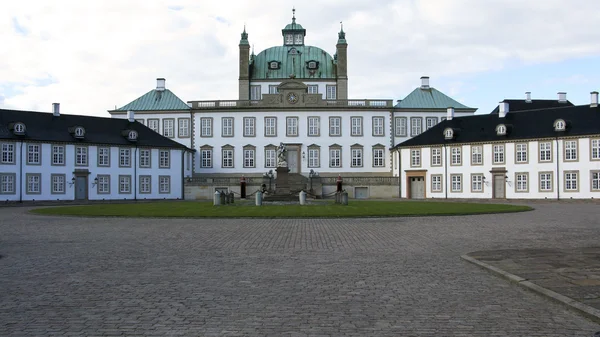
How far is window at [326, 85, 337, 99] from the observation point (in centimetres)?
7175

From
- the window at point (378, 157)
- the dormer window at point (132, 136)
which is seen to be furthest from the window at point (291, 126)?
the dormer window at point (132, 136)

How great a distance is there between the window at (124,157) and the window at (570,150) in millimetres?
39703

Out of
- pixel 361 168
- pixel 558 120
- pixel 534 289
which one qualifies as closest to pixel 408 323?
pixel 534 289

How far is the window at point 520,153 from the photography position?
172 ft

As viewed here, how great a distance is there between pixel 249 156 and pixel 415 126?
18888 mm

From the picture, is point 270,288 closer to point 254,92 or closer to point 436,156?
point 436,156

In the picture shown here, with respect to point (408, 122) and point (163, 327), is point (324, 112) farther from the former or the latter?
point (163, 327)

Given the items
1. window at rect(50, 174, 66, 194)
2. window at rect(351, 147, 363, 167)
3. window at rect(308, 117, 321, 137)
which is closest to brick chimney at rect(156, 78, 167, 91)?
window at rect(308, 117, 321, 137)

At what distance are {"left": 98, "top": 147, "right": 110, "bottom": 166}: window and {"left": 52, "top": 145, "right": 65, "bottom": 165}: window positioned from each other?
3360 millimetres

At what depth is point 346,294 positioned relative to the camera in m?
8.70

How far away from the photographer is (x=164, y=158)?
196 feet

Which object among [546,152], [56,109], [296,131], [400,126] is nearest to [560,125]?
[546,152]

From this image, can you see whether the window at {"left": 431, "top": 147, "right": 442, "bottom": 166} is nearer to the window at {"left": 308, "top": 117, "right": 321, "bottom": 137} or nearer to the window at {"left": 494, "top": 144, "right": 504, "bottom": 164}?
the window at {"left": 494, "top": 144, "right": 504, "bottom": 164}

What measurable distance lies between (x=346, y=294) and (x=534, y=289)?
2.76 meters
